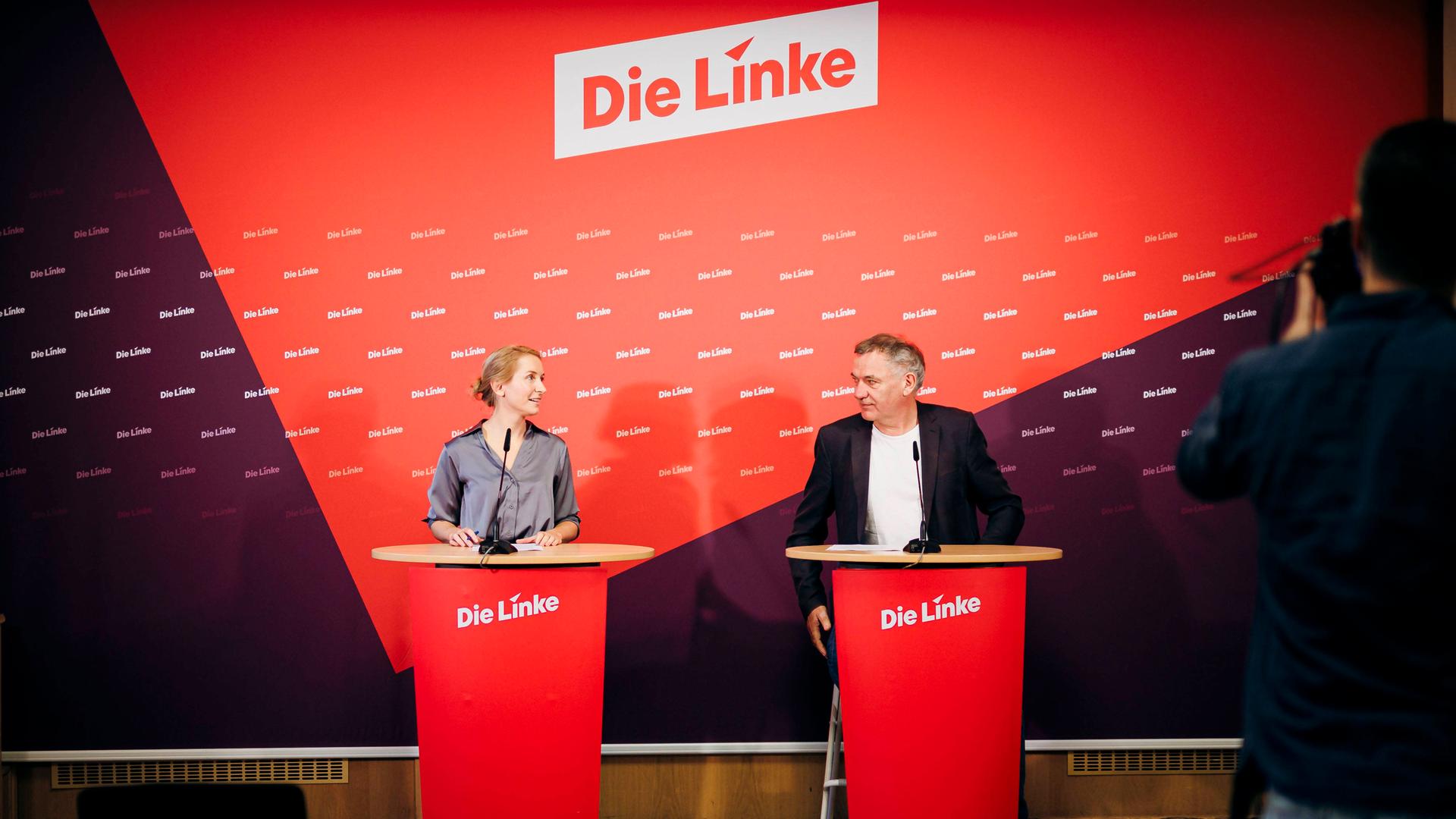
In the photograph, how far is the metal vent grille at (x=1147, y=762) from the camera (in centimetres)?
364

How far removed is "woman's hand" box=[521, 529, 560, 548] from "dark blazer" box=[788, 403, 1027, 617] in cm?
72

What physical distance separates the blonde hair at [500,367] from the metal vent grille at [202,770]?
1539 mm

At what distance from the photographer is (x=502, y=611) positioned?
2660mm

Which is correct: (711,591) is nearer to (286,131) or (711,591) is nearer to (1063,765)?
(1063,765)

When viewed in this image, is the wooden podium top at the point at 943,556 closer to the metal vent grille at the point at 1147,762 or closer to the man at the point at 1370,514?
the man at the point at 1370,514

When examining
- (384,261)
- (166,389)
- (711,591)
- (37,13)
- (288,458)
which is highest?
(37,13)

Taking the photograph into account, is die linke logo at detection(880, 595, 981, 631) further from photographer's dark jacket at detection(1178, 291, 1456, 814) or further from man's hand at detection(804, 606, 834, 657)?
photographer's dark jacket at detection(1178, 291, 1456, 814)

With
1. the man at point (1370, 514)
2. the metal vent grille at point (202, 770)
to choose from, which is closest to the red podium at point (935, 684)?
the man at point (1370, 514)

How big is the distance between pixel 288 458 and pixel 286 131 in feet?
4.00

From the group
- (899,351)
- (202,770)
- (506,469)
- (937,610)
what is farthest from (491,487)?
(202,770)

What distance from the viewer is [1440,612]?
3.52 feet

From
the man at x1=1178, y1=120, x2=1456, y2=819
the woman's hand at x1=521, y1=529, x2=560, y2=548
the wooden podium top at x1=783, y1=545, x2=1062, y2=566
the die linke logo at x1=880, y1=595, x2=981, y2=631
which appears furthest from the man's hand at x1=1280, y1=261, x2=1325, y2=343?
the woman's hand at x1=521, y1=529, x2=560, y2=548

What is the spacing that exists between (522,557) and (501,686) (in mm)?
361

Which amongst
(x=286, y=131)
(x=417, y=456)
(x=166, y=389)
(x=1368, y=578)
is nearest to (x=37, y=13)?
(x=286, y=131)
